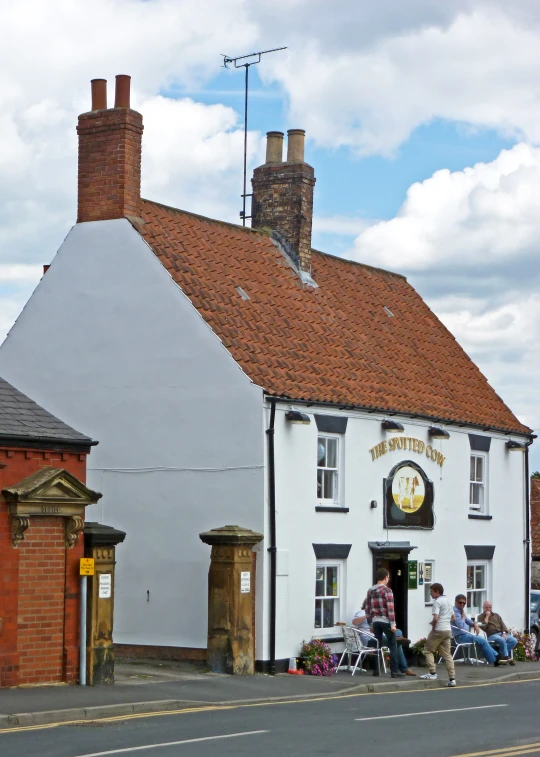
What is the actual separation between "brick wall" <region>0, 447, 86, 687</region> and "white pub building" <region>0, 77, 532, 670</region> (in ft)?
12.2

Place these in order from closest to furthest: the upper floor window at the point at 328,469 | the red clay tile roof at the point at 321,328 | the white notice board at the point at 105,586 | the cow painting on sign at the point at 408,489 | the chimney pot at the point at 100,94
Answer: the white notice board at the point at 105,586 < the red clay tile roof at the point at 321,328 < the upper floor window at the point at 328,469 < the chimney pot at the point at 100,94 < the cow painting on sign at the point at 408,489

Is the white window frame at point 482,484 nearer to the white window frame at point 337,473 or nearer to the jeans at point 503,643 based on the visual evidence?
the jeans at point 503,643

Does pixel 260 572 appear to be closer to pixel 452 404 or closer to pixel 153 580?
pixel 153 580

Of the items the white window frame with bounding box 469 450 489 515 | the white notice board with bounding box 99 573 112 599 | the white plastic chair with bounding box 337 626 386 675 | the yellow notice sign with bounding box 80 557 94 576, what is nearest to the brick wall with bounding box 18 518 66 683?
the yellow notice sign with bounding box 80 557 94 576

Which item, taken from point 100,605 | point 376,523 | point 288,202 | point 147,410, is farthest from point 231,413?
point 288,202

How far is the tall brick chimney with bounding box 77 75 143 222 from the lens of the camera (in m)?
23.8

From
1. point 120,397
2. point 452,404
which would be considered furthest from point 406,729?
point 452,404

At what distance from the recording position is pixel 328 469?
24.0 meters

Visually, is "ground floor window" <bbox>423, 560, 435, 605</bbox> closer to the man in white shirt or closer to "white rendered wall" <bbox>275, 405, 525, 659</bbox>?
"white rendered wall" <bbox>275, 405, 525, 659</bbox>

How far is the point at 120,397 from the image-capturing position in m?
23.9

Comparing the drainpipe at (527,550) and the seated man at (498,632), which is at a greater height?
the drainpipe at (527,550)

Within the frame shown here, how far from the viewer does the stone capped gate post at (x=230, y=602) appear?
21.3 metres

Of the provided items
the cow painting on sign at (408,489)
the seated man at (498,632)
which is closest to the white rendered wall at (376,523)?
the cow painting on sign at (408,489)

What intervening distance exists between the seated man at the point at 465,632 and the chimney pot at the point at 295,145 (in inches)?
398
